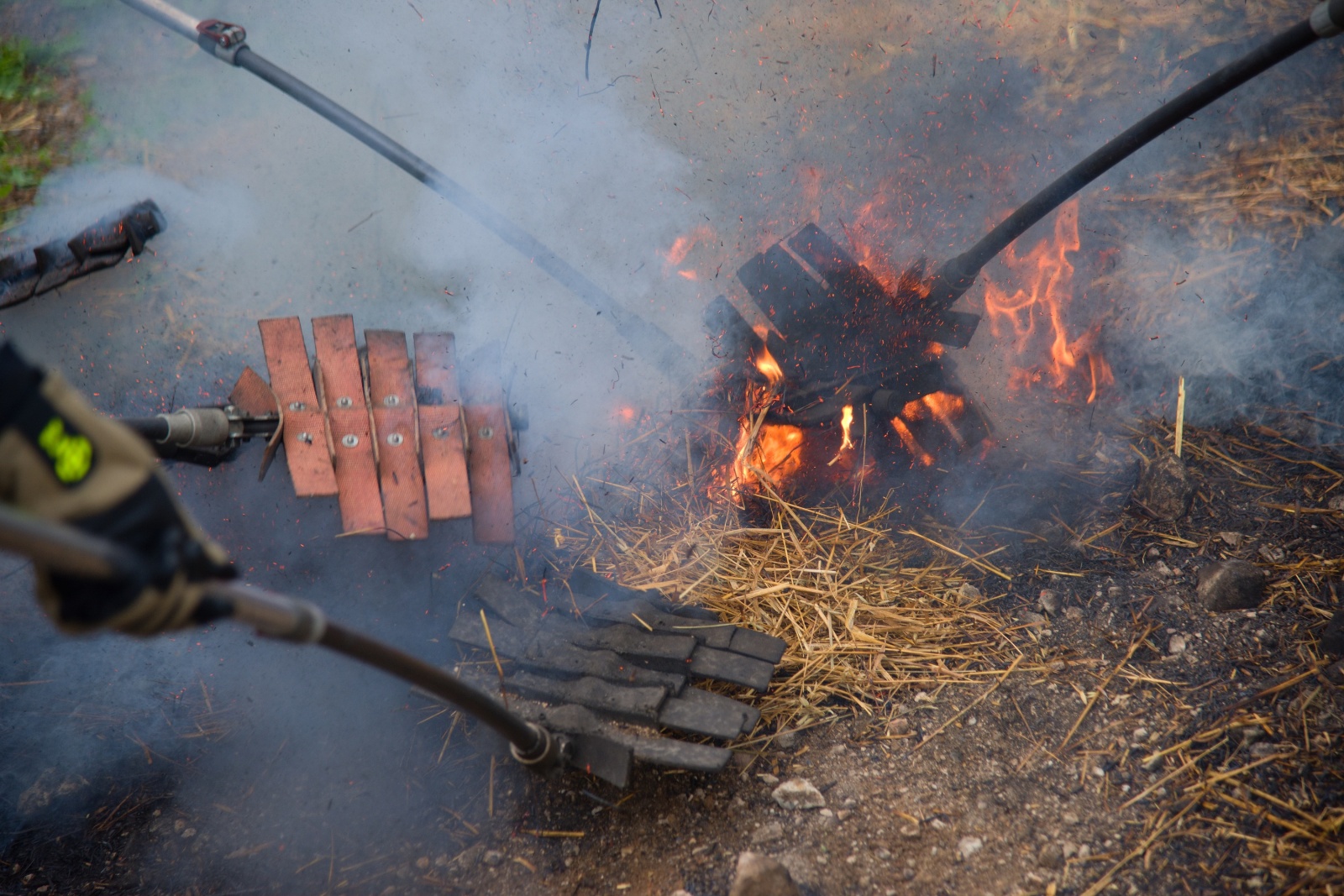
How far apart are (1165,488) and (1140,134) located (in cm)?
184

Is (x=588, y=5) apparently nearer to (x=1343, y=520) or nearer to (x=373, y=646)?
(x=373, y=646)

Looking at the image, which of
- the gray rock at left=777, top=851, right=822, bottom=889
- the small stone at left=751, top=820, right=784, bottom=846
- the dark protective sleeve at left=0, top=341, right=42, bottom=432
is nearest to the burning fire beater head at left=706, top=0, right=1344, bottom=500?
the small stone at left=751, top=820, right=784, bottom=846

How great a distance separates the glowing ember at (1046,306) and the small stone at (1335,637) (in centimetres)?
204

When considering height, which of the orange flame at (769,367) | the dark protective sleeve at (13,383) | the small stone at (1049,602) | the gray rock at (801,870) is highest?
the dark protective sleeve at (13,383)

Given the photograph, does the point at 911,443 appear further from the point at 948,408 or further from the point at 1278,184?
the point at 1278,184

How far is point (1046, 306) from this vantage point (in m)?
4.92

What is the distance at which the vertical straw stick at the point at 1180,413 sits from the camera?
4.24 m

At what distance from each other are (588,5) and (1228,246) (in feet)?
14.2

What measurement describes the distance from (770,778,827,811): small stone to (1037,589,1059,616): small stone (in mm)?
1533

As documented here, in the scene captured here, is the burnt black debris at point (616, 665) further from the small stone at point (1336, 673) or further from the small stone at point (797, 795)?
the small stone at point (1336, 673)

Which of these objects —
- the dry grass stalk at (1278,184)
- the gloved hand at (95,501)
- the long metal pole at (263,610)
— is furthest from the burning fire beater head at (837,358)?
the gloved hand at (95,501)

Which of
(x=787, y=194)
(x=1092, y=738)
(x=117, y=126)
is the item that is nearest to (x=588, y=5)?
(x=787, y=194)

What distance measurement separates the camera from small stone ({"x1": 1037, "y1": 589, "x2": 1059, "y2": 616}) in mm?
3695

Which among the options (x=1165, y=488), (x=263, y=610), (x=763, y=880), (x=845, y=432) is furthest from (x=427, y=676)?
(x=1165, y=488)
